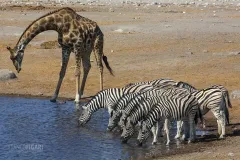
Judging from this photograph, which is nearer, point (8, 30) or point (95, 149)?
point (95, 149)

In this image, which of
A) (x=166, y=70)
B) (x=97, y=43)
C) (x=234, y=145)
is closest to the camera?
(x=234, y=145)

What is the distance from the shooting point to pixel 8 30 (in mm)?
36094

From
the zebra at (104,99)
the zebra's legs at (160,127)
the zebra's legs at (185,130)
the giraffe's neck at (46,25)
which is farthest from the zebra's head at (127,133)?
Result: the giraffe's neck at (46,25)

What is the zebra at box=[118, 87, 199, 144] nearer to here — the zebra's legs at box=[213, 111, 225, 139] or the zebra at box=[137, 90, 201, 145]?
the zebra at box=[137, 90, 201, 145]

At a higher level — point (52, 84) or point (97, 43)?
point (97, 43)

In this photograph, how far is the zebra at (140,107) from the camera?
1605 centimetres

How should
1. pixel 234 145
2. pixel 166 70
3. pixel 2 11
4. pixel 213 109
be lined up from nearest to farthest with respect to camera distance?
pixel 234 145, pixel 213 109, pixel 166 70, pixel 2 11

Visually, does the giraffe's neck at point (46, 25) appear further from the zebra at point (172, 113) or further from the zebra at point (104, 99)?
the zebra at point (172, 113)

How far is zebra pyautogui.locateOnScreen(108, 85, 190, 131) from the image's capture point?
1639 cm

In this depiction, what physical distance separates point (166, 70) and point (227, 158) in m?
11.8

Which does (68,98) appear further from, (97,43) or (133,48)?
(133,48)

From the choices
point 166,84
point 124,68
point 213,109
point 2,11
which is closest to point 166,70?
point 124,68

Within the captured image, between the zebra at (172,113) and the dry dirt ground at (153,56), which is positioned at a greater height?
the zebra at (172,113)

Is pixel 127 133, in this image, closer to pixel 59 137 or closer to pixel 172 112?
pixel 172 112
